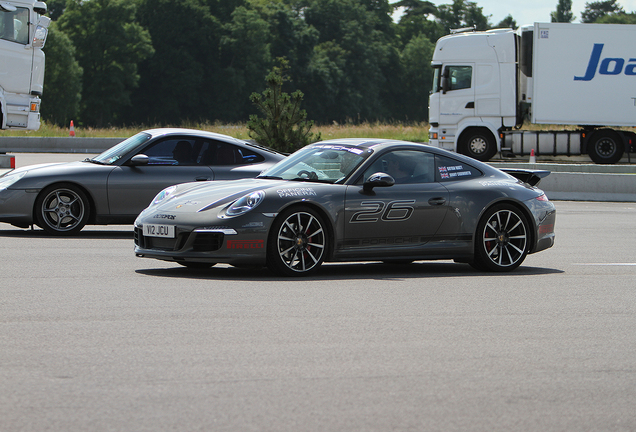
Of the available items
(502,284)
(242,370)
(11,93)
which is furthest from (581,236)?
(11,93)

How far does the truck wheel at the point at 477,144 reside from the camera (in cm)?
2739

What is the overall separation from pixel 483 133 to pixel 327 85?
79.7m

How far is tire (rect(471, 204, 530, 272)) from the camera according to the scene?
896 cm

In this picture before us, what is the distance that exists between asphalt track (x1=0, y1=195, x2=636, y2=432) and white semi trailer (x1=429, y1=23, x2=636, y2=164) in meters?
18.5

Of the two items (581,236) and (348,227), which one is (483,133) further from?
(348,227)

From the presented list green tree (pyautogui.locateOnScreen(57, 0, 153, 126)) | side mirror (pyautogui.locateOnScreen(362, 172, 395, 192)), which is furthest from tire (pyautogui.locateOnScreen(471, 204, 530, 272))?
green tree (pyautogui.locateOnScreen(57, 0, 153, 126))

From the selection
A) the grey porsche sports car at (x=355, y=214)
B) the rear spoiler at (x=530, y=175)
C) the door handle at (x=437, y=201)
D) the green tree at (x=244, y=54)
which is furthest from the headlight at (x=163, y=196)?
the green tree at (x=244, y=54)

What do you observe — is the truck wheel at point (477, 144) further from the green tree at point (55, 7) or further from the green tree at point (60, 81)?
the green tree at point (55, 7)

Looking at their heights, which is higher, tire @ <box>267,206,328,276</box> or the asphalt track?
tire @ <box>267,206,328,276</box>

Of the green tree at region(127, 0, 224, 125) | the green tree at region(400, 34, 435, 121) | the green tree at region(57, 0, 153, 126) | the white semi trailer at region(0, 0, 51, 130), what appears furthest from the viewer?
the green tree at region(400, 34, 435, 121)

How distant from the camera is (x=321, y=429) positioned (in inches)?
153

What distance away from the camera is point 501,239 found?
9062 mm

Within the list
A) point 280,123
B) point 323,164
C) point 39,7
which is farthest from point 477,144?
point 323,164

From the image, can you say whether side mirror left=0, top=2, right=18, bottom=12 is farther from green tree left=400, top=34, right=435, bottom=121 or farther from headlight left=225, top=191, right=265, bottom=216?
green tree left=400, top=34, right=435, bottom=121
